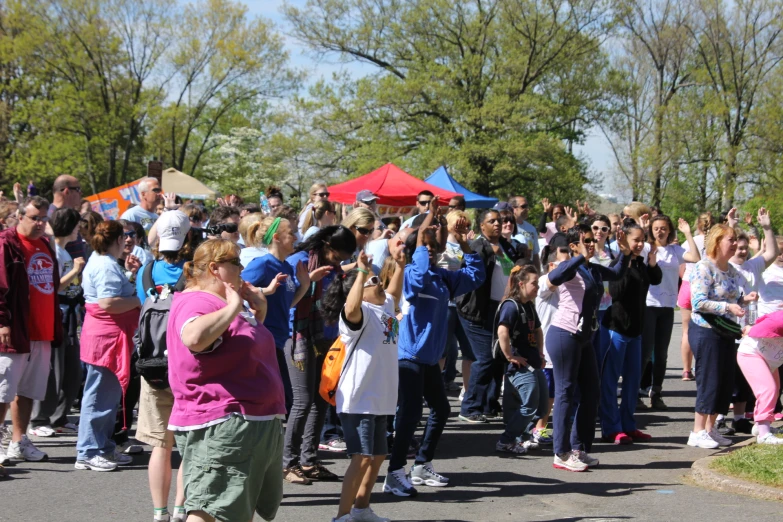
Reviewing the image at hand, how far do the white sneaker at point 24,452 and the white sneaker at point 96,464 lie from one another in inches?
17.2

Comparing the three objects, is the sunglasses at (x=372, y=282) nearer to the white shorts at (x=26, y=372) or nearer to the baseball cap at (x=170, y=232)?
the baseball cap at (x=170, y=232)

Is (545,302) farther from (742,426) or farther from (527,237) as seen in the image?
(527,237)

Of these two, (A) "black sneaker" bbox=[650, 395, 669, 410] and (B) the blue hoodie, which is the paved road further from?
(A) "black sneaker" bbox=[650, 395, 669, 410]

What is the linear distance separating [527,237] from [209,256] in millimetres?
6885

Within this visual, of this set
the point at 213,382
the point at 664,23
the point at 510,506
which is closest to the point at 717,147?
the point at 664,23

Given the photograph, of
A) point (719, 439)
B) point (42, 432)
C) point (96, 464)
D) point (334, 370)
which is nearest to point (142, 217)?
point (42, 432)

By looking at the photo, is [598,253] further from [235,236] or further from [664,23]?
[664,23]

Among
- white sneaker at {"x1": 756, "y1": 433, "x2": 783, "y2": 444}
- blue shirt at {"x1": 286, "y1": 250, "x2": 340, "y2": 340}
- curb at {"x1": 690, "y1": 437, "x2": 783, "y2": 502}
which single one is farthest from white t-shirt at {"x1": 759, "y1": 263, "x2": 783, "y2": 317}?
blue shirt at {"x1": 286, "y1": 250, "x2": 340, "y2": 340}

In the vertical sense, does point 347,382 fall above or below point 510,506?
above

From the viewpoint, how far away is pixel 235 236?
8.12 m

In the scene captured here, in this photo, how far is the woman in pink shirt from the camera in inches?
157

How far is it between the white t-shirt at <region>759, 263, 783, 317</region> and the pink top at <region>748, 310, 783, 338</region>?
907mm

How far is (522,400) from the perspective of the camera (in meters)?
7.53

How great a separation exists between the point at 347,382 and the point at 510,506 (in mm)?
1537
